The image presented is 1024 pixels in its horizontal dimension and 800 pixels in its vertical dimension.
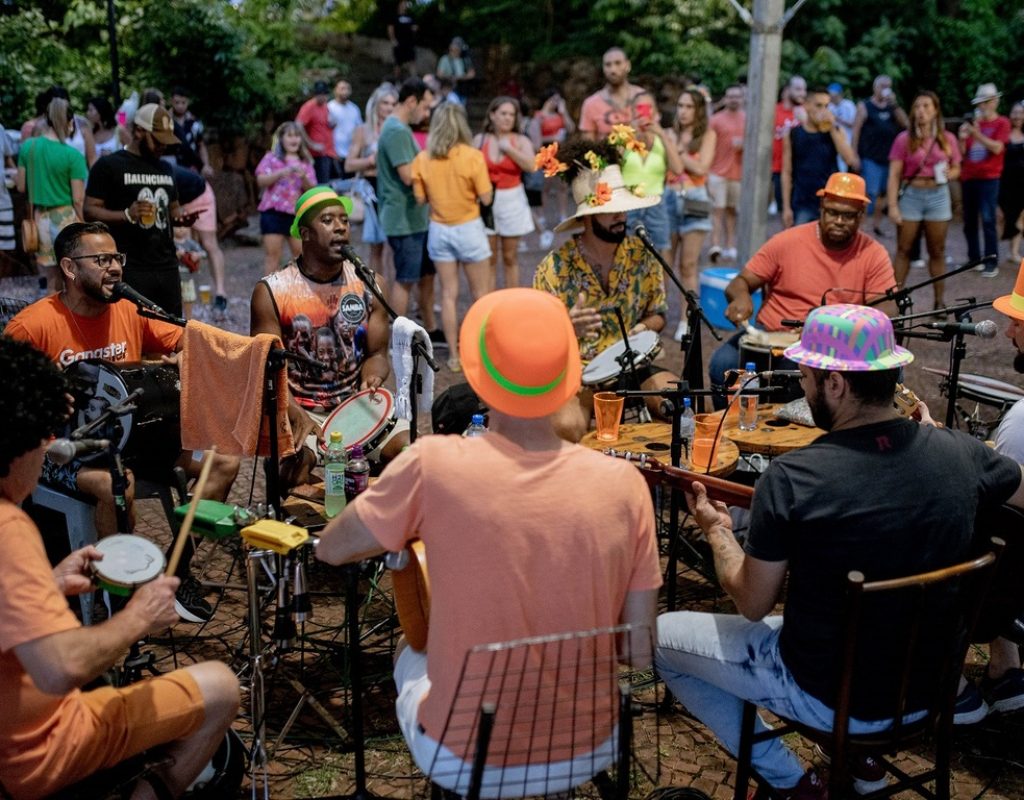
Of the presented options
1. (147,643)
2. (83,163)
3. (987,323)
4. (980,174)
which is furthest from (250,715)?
(980,174)

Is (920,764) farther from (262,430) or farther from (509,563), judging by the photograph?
(262,430)

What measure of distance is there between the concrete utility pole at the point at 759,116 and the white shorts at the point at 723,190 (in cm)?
215

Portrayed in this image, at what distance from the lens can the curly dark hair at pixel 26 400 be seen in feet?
7.97

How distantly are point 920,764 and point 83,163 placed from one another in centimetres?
720

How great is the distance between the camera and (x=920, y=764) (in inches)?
137

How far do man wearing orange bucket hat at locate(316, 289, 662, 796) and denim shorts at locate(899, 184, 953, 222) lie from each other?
7.84 metres

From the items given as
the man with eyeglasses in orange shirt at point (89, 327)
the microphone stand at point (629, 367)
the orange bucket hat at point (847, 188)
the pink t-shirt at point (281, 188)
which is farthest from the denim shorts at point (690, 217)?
the man with eyeglasses in orange shirt at point (89, 327)

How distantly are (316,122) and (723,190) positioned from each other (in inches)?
198

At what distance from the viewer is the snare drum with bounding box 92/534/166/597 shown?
267cm

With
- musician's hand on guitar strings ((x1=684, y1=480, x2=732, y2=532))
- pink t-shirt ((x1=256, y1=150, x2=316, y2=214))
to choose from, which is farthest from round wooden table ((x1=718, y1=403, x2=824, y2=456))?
pink t-shirt ((x1=256, y1=150, x2=316, y2=214))

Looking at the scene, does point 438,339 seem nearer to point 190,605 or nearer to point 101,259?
point 101,259

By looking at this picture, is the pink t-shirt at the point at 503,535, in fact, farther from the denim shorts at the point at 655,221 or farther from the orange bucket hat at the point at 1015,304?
the denim shorts at the point at 655,221

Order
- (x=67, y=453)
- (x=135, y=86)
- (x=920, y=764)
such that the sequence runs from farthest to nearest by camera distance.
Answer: (x=135, y=86)
(x=920, y=764)
(x=67, y=453)

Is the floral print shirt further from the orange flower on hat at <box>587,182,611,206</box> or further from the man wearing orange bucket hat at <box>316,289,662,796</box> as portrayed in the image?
the man wearing orange bucket hat at <box>316,289,662,796</box>
